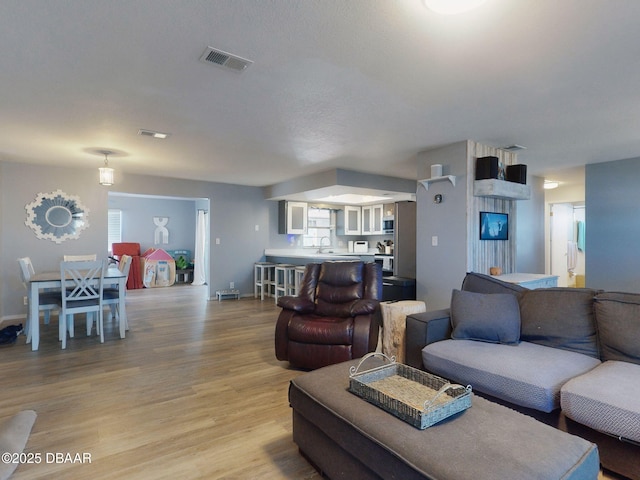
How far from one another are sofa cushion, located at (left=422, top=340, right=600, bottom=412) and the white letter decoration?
8863 millimetres

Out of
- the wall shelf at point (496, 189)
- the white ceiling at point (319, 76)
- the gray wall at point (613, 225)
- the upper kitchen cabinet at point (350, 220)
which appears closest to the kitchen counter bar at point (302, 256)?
the upper kitchen cabinet at point (350, 220)

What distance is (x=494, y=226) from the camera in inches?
173

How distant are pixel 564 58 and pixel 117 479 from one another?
360 centimetres

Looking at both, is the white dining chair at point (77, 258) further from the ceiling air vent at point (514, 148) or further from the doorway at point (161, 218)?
the ceiling air vent at point (514, 148)

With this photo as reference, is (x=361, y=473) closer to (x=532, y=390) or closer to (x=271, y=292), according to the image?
(x=532, y=390)

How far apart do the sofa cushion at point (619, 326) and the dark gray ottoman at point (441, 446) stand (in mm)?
1112

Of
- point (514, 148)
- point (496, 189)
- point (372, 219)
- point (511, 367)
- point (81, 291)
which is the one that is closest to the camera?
point (511, 367)

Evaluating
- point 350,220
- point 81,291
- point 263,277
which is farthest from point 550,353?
point 350,220

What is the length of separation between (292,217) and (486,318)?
5.90m

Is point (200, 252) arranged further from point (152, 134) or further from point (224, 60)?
point (224, 60)

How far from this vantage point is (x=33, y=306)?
12.7 feet

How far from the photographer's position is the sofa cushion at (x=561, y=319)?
234 centimetres

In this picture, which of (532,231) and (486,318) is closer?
(486,318)

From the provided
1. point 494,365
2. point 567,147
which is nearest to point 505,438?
point 494,365
